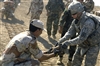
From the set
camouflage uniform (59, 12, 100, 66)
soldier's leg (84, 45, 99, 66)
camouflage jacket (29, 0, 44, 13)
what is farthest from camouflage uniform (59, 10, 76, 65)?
camouflage jacket (29, 0, 44, 13)

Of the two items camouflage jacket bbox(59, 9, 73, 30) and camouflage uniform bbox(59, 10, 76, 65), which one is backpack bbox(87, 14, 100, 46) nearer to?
camouflage uniform bbox(59, 10, 76, 65)

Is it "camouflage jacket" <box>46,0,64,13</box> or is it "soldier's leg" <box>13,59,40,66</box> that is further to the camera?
"camouflage jacket" <box>46,0,64,13</box>

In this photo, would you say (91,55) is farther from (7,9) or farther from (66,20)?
(7,9)

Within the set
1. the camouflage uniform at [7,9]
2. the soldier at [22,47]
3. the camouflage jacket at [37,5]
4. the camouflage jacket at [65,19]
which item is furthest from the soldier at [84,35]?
the camouflage uniform at [7,9]

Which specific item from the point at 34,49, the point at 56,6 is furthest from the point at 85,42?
the point at 56,6

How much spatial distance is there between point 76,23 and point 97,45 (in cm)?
69

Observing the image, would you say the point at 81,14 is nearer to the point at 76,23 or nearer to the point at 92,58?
the point at 76,23

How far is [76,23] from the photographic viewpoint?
4949 mm

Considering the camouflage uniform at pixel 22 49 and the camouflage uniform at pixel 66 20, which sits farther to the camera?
the camouflage uniform at pixel 66 20

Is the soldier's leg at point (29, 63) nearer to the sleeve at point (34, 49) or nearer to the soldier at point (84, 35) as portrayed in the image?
the sleeve at point (34, 49)

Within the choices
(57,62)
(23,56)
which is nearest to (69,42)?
(23,56)

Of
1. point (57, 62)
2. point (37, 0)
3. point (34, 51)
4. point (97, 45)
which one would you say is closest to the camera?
point (34, 51)

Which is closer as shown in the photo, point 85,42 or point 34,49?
point 34,49

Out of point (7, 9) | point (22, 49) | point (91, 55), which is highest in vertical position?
point (22, 49)
